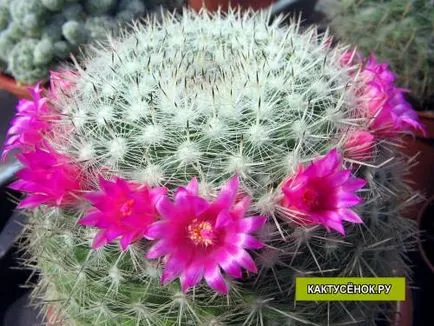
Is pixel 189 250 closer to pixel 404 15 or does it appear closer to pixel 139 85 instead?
pixel 139 85

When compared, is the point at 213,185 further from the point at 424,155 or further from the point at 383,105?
the point at 424,155

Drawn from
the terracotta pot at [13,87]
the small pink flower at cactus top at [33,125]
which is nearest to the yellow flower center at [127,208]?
the small pink flower at cactus top at [33,125]

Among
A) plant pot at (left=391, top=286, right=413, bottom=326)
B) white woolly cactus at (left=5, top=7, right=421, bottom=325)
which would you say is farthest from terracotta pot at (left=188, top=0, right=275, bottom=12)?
plant pot at (left=391, top=286, right=413, bottom=326)

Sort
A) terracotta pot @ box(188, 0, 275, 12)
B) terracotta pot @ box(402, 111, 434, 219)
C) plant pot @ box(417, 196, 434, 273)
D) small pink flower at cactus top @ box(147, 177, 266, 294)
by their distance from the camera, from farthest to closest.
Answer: terracotta pot @ box(188, 0, 275, 12), terracotta pot @ box(402, 111, 434, 219), plant pot @ box(417, 196, 434, 273), small pink flower at cactus top @ box(147, 177, 266, 294)

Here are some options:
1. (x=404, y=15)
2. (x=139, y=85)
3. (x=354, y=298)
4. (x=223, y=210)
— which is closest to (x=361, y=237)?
(x=354, y=298)

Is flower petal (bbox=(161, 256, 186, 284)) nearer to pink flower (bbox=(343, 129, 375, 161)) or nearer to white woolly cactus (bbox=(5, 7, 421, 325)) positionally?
white woolly cactus (bbox=(5, 7, 421, 325))

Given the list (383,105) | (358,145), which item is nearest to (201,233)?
(358,145)

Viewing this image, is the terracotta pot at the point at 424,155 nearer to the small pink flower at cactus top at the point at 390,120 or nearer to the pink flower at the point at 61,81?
the small pink flower at cactus top at the point at 390,120

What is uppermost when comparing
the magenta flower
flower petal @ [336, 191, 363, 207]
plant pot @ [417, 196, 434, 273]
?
plant pot @ [417, 196, 434, 273]
